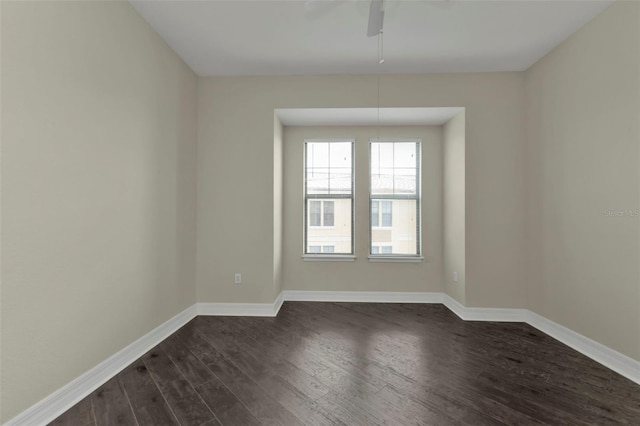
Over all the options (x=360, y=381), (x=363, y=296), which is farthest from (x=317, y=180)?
(x=360, y=381)

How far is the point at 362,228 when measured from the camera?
4297 mm

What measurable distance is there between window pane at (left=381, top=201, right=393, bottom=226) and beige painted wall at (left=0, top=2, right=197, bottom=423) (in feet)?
9.35

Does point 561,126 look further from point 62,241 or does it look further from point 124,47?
point 62,241

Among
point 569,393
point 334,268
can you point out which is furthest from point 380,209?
point 569,393

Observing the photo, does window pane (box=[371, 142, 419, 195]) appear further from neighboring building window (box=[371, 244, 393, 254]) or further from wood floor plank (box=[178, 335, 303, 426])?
wood floor plank (box=[178, 335, 303, 426])

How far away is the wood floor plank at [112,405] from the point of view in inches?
69.1

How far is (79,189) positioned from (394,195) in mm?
3627

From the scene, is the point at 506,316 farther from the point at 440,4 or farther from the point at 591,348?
the point at 440,4

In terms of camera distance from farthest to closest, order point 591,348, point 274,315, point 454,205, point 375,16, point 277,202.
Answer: point 277,202, point 454,205, point 274,315, point 591,348, point 375,16

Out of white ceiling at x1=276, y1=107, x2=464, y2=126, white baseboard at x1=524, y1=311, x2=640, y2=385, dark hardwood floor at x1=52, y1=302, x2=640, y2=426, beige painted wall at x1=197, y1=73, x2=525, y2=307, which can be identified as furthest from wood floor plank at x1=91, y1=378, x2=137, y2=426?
white baseboard at x1=524, y1=311, x2=640, y2=385

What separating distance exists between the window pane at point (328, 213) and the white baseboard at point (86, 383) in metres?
2.39

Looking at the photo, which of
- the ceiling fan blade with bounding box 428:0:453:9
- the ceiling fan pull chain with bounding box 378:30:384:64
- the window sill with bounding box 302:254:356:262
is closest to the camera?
the ceiling fan blade with bounding box 428:0:453:9

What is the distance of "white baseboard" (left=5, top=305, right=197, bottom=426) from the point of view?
65.7 inches

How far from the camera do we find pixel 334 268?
4.26m
